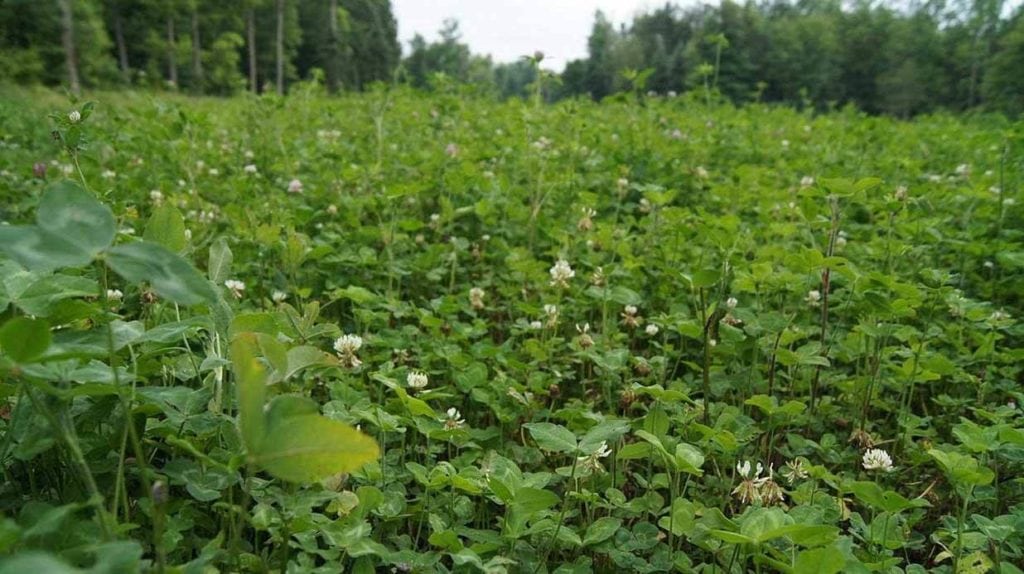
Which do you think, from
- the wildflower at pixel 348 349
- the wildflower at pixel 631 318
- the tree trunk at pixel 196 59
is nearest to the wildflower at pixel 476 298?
the wildflower at pixel 631 318

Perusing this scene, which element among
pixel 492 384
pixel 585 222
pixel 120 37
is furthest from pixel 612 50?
pixel 492 384

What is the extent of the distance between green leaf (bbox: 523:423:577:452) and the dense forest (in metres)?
20.9

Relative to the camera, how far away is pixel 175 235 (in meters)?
1.13

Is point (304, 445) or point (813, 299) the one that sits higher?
point (304, 445)

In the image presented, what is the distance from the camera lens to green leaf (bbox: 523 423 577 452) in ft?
3.71

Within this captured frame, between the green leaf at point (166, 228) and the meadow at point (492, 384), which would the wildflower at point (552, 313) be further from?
the green leaf at point (166, 228)

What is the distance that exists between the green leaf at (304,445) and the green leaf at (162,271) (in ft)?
0.52

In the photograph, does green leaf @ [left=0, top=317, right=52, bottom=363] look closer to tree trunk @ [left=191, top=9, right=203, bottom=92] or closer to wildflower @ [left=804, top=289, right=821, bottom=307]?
wildflower @ [left=804, top=289, right=821, bottom=307]

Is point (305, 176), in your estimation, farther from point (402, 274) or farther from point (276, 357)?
point (276, 357)

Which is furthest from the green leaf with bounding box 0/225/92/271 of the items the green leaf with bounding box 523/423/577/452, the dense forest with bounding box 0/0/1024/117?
the dense forest with bounding box 0/0/1024/117

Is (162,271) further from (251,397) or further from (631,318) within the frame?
(631,318)

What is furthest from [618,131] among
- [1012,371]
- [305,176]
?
[1012,371]

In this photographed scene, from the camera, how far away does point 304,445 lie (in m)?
0.73

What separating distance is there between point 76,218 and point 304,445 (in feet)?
1.26
